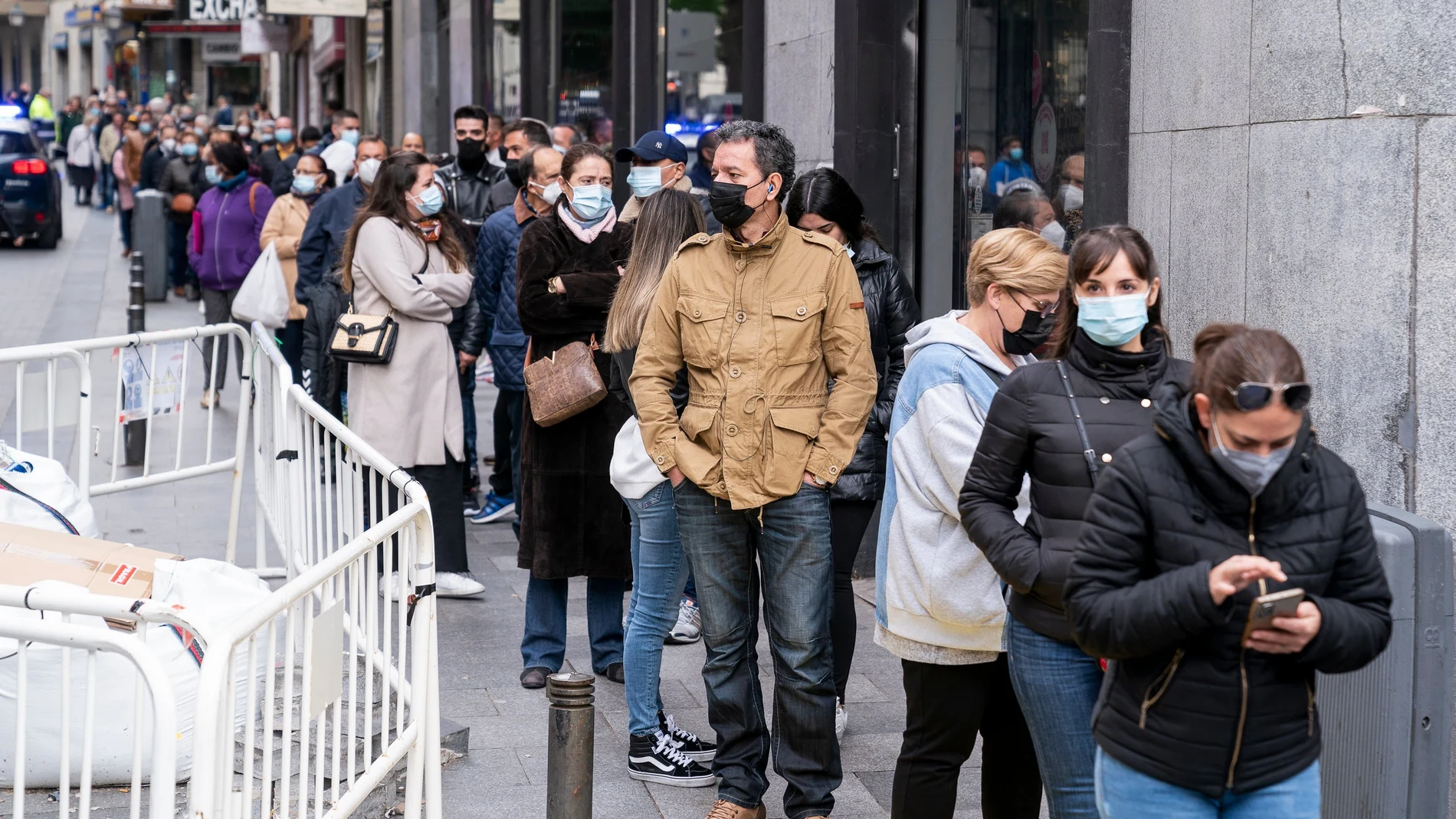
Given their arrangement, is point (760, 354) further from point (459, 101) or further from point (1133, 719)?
point (459, 101)

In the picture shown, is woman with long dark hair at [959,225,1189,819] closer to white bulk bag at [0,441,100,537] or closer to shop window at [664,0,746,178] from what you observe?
white bulk bag at [0,441,100,537]

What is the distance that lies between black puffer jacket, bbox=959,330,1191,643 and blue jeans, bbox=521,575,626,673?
107 inches

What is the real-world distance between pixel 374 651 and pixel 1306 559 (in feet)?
7.50

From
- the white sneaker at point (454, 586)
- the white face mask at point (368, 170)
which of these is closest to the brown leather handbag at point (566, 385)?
the white sneaker at point (454, 586)

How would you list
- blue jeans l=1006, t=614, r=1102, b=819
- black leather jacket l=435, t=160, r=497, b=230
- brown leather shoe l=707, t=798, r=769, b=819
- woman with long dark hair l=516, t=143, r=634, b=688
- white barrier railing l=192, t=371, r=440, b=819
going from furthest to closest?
black leather jacket l=435, t=160, r=497, b=230
woman with long dark hair l=516, t=143, r=634, b=688
brown leather shoe l=707, t=798, r=769, b=819
blue jeans l=1006, t=614, r=1102, b=819
white barrier railing l=192, t=371, r=440, b=819

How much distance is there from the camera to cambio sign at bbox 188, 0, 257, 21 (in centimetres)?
3325

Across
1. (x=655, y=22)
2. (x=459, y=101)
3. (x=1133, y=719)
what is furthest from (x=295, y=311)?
(x=459, y=101)

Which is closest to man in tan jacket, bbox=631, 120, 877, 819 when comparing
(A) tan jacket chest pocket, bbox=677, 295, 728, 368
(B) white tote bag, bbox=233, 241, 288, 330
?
(A) tan jacket chest pocket, bbox=677, 295, 728, 368

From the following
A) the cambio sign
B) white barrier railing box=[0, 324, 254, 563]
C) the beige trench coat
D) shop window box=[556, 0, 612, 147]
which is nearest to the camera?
white barrier railing box=[0, 324, 254, 563]

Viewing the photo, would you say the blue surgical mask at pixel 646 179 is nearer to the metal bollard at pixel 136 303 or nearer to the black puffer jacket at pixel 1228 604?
the black puffer jacket at pixel 1228 604

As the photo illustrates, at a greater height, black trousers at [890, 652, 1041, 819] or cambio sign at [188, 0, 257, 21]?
cambio sign at [188, 0, 257, 21]

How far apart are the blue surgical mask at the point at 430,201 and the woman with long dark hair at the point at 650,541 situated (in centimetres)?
220

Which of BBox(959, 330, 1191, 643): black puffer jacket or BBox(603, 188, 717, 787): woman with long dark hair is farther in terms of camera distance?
BBox(603, 188, 717, 787): woman with long dark hair

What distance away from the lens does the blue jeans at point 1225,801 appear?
286cm
